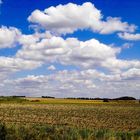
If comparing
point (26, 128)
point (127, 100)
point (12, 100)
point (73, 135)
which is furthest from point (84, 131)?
point (127, 100)

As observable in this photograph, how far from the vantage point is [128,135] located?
70.7ft

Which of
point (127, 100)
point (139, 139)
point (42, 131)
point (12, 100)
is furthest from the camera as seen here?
point (127, 100)

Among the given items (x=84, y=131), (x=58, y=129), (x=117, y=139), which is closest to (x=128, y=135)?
(x=117, y=139)

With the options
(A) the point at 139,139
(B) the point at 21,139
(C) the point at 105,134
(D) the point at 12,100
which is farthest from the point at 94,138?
(D) the point at 12,100

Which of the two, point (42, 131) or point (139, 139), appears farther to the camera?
point (42, 131)

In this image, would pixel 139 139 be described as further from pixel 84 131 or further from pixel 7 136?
pixel 7 136

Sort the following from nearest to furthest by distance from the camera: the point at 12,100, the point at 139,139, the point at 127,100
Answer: the point at 139,139, the point at 12,100, the point at 127,100

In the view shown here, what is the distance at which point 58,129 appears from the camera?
22688 mm

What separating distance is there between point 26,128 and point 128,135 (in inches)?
230

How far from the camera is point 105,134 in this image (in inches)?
842

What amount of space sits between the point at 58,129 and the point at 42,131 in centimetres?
91

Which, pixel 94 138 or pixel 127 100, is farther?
pixel 127 100

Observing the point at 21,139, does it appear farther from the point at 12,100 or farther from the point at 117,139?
the point at 12,100

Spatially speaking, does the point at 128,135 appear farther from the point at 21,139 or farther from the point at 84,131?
the point at 21,139
